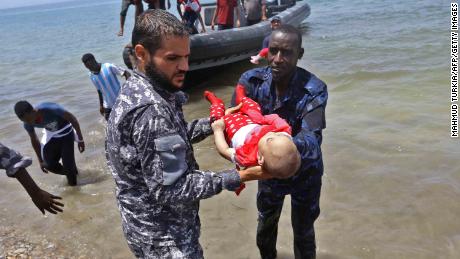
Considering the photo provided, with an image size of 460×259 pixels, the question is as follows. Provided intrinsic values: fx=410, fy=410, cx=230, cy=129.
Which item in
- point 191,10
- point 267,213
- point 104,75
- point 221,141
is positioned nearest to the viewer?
point 221,141

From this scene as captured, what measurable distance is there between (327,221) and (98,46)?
17545 millimetres

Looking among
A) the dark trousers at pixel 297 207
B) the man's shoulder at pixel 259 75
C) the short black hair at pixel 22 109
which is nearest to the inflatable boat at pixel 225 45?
the short black hair at pixel 22 109

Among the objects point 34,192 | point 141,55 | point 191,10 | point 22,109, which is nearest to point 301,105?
point 141,55

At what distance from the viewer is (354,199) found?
429 centimetres

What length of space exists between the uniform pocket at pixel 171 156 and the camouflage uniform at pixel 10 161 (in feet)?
4.45

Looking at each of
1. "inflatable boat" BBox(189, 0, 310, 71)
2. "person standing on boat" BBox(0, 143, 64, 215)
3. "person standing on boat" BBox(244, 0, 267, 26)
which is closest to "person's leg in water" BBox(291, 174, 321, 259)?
"person standing on boat" BBox(0, 143, 64, 215)

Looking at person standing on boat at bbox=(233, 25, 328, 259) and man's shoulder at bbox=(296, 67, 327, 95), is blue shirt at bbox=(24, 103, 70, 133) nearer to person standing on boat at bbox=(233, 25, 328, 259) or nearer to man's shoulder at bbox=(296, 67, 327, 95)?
person standing on boat at bbox=(233, 25, 328, 259)

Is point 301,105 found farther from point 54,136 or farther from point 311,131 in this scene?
point 54,136

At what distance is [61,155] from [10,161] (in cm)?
275

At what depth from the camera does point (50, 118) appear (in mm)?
4785

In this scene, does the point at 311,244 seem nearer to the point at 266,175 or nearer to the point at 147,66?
the point at 266,175

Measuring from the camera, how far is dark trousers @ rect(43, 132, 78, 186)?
494 cm

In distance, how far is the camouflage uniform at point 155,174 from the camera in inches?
61.2

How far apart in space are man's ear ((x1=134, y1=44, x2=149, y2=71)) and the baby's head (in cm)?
63
